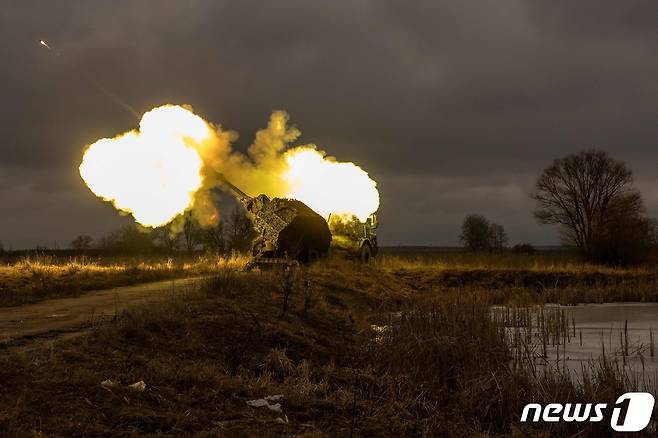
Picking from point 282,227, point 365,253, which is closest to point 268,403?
point 282,227

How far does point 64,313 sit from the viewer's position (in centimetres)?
1390

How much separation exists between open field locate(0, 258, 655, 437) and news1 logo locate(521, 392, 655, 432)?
15cm

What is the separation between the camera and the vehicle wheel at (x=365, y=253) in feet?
105

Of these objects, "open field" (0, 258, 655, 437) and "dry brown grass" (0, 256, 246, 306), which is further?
"dry brown grass" (0, 256, 246, 306)

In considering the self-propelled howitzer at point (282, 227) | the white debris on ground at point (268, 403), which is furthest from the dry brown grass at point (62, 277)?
the white debris on ground at point (268, 403)

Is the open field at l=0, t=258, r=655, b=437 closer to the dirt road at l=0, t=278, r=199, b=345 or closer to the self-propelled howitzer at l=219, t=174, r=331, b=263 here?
the dirt road at l=0, t=278, r=199, b=345

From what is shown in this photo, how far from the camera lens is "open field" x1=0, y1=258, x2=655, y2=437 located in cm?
763

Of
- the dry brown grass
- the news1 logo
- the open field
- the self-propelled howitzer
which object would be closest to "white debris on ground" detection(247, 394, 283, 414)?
the open field

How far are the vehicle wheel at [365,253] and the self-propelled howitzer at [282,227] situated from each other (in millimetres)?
4415

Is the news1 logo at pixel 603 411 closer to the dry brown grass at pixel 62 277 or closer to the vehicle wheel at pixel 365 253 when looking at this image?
the dry brown grass at pixel 62 277

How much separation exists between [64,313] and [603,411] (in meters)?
10.9

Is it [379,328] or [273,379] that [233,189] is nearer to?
[379,328]

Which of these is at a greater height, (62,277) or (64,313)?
(62,277)

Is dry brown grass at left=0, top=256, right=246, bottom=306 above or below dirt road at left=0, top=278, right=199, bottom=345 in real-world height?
above
